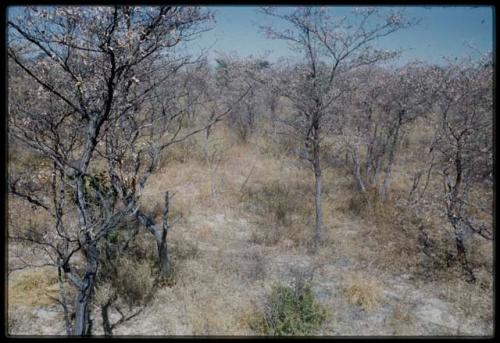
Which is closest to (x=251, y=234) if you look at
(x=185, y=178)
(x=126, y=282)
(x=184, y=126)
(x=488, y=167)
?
(x=126, y=282)

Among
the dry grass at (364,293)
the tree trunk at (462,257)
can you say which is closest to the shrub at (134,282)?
the dry grass at (364,293)

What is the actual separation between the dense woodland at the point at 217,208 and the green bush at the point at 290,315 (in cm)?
3

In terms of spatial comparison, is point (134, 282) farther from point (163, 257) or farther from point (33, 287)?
point (33, 287)

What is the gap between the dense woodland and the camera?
4.61 metres

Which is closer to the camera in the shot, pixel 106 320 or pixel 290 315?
pixel 290 315

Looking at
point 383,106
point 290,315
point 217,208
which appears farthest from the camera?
point 383,106

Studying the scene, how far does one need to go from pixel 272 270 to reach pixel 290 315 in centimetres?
189

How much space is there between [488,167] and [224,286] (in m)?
4.71

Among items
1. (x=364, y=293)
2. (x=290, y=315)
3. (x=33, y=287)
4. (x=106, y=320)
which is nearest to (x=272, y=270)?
(x=364, y=293)

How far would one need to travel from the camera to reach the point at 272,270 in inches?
290

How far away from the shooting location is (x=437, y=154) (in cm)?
1236

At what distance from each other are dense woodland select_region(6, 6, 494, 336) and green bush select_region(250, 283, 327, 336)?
3 cm

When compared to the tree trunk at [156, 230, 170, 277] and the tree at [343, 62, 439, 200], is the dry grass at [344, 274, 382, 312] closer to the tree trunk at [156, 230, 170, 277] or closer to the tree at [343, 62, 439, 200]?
the tree trunk at [156, 230, 170, 277]

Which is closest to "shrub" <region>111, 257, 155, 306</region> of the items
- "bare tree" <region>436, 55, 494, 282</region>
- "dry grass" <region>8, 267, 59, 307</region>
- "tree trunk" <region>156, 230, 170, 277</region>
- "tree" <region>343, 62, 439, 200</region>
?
"tree trunk" <region>156, 230, 170, 277</region>
